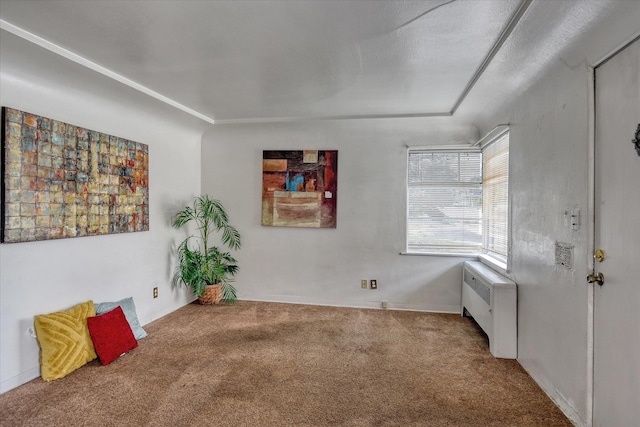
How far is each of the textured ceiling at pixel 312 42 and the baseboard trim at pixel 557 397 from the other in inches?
82.0

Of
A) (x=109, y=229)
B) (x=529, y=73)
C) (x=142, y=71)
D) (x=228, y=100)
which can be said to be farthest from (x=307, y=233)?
(x=529, y=73)

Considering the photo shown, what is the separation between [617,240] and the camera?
1.67 m

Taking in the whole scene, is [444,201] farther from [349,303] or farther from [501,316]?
[349,303]

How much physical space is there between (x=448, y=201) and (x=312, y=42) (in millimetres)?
2731

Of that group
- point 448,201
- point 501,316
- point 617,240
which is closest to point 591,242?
point 617,240

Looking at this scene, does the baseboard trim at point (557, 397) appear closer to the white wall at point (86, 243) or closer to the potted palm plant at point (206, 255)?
the potted palm plant at point (206, 255)

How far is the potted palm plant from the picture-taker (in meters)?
4.03

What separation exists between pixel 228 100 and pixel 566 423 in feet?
12.1

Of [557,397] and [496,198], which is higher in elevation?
[496,198]

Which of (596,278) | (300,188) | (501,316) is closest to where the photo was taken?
(596,278)

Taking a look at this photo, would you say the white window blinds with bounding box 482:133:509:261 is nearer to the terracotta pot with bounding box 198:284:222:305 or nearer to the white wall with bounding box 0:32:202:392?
the terracotta pot with bounding box 198:284:222:305

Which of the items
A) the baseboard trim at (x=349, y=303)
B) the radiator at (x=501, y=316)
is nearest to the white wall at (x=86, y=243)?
the baseboard trim at (x=349, y=303)

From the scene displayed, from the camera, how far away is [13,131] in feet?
7.58

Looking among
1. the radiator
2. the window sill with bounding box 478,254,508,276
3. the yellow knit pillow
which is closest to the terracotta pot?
the yellow knit pillow
